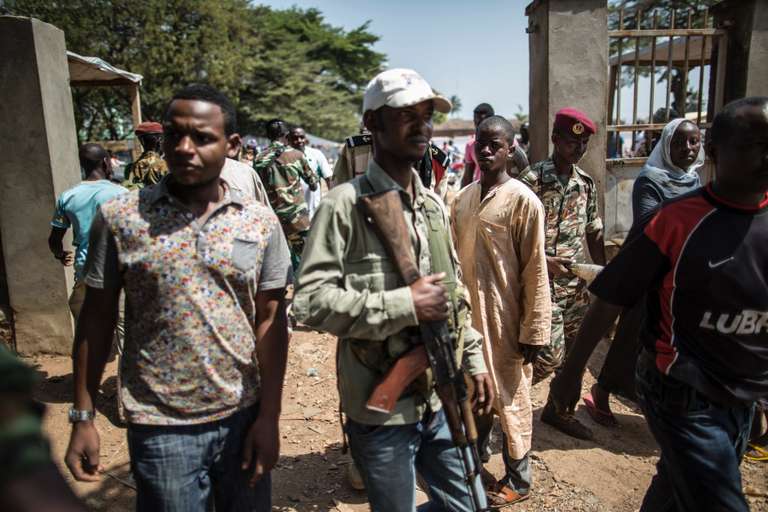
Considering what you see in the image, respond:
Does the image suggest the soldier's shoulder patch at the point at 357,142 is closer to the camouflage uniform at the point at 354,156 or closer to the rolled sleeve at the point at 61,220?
the camouflage uniform at the point at 354,156

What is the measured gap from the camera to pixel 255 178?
4008 millimetres

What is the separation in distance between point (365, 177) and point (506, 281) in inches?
56.5

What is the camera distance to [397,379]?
1774mm

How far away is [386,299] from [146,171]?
138 inches

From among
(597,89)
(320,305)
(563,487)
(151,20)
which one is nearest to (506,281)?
(563,487)

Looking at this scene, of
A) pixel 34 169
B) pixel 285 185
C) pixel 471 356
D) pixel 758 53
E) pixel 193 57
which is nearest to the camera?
pixel 471 356

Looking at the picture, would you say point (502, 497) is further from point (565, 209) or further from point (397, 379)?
point (565, 209)

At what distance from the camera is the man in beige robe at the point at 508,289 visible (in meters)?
3.04

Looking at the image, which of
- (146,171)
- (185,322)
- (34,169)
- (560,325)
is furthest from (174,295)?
(34,169)

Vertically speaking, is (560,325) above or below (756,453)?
above

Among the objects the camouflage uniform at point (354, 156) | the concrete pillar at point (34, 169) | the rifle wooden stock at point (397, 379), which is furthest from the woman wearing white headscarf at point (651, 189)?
the concrete pillar at point (34, 169)

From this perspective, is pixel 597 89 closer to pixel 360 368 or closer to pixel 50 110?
pixel 360 368

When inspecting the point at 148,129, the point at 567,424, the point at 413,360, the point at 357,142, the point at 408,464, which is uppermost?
the point at 148,129

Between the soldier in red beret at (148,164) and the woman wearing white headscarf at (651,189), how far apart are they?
137 inches
